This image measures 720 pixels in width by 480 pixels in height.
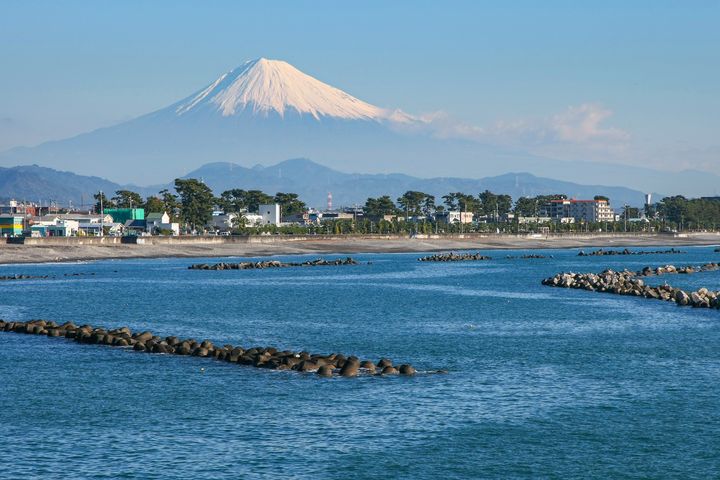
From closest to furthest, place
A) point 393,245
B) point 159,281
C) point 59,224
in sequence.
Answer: point 159,281 < point 59,224 < point 393,245

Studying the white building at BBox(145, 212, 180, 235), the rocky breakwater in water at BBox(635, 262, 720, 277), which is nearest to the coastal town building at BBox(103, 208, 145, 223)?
the white building at BBox(145, 212, 180, 235)

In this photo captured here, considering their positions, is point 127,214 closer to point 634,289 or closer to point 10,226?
point 10,226

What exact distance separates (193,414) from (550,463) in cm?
1023

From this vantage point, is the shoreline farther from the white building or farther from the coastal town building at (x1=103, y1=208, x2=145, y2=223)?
the coastal town building at (x1=103, y1=208, x2=145, y2=223)

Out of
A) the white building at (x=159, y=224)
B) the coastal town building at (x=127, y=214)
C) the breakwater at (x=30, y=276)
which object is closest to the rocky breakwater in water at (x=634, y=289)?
the breakwater at (x=30, y=276)

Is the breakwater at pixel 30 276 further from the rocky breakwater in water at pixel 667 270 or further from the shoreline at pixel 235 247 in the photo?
the rocky breakwater in water at pixel 667 270

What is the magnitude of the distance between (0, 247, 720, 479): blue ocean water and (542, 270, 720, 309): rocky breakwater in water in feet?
7.46

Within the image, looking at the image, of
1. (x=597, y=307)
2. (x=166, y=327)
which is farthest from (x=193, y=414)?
(x=597, y=307)

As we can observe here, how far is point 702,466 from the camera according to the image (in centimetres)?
2311

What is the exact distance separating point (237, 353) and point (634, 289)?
40808mm

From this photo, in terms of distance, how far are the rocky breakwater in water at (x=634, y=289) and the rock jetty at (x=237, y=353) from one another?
30.8 metres

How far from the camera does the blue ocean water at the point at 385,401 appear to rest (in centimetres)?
2345

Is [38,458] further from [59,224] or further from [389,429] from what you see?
[59,224]

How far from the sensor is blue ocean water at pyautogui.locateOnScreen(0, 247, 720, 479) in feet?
76.9
